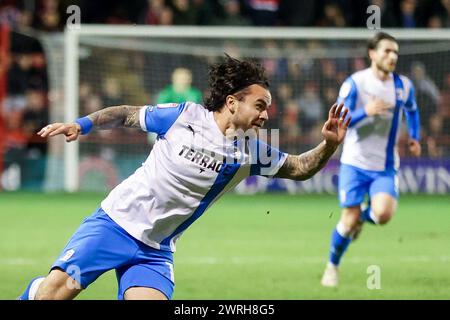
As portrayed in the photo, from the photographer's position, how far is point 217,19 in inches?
789

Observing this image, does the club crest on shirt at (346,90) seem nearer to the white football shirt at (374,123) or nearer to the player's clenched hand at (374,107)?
the white football shirt at (374,123)

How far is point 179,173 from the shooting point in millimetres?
6020

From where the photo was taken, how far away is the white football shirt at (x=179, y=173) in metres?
6.01

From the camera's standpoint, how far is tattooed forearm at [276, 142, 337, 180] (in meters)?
5.95

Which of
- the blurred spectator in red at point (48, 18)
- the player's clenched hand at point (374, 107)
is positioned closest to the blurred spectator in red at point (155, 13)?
the blurred spectator in red at point (48, 18)

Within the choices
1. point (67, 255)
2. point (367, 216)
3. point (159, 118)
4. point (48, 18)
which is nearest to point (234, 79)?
point (159, 118)

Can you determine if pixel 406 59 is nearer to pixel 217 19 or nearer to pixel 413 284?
pixel 217 19

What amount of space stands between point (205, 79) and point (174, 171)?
11986 mm

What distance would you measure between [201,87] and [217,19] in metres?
1.99

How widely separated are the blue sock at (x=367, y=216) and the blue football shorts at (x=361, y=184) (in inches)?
3.9

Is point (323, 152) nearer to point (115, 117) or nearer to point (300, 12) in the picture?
point (115, 117)

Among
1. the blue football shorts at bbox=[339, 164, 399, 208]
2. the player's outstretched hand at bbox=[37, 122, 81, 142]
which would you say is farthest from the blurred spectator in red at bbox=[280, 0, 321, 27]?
the player's outstretched hand at bbox=[37, 122, 81, 142]

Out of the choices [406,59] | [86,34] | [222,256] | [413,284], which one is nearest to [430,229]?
[222,256]

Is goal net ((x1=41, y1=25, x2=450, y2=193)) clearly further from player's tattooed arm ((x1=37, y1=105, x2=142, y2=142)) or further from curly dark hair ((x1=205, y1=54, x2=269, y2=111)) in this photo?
curly dark hair ((x1=205, y1=54, x2=269, y2=111))
